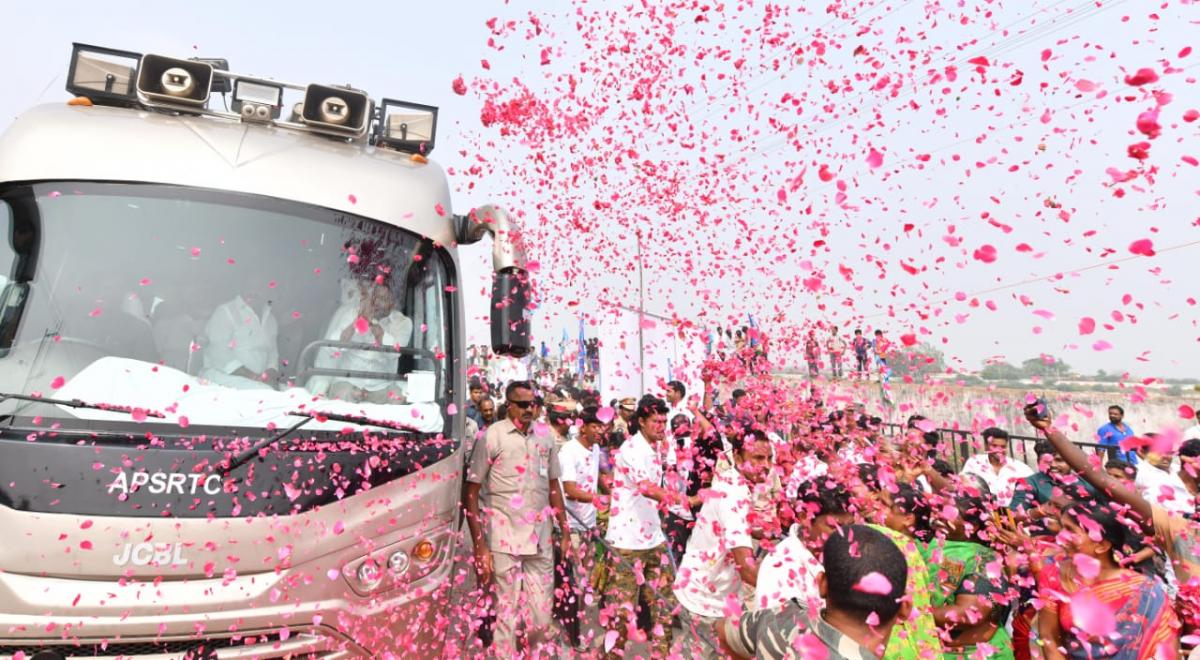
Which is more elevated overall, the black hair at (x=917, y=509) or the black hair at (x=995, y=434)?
the black hair at (x=995, y=434)

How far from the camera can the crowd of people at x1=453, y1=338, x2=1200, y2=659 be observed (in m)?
2.67

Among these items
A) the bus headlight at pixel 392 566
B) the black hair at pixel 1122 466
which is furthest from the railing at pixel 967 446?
the bus headlight at pixel 392 566

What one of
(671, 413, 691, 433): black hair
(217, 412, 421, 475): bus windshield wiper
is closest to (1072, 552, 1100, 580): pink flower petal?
(217, 412, 421, 475): bus windshield wiper

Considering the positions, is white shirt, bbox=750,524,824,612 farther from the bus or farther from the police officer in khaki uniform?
the police officer in khaki uniform

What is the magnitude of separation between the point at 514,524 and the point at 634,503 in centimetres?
120

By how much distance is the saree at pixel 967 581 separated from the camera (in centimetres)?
325

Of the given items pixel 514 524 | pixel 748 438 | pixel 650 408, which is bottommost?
pixel 514 524

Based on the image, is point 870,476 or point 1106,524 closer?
point 1106,524

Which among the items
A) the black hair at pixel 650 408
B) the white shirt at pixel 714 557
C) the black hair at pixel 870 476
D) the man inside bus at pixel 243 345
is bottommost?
the white shirt at pixel 714 557

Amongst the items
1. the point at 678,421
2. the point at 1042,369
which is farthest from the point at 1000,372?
the point at 678,421

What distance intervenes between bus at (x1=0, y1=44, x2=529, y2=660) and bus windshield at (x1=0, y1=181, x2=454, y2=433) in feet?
0.03

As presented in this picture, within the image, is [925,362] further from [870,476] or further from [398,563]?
[398,563]

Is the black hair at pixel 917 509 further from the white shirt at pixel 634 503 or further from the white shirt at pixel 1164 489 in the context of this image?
the white shirt at pixel 1164 489

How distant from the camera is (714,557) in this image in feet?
13.6
